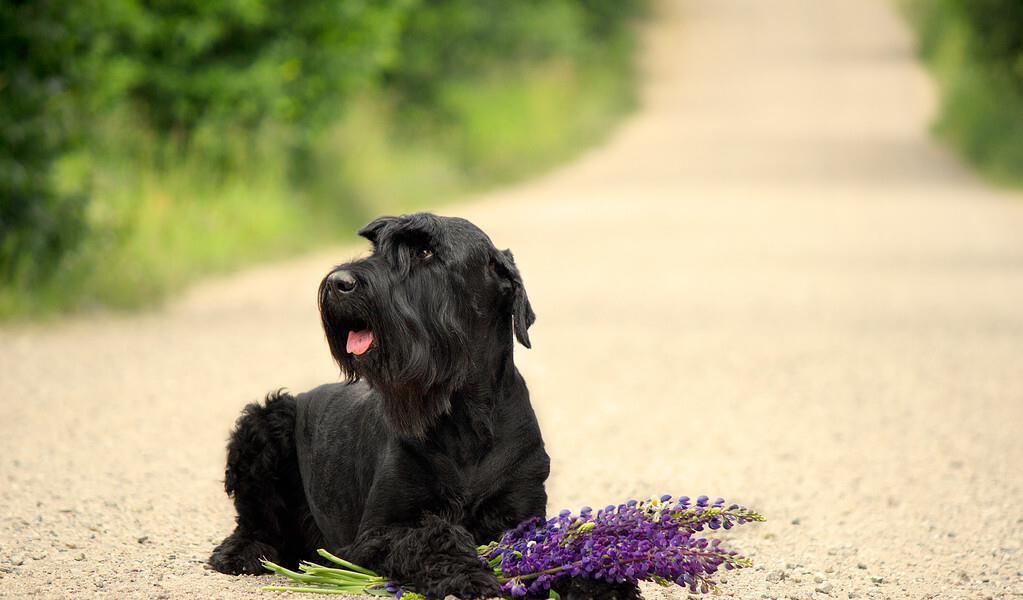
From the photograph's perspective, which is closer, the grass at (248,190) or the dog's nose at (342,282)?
the dog's nose at (342,282)

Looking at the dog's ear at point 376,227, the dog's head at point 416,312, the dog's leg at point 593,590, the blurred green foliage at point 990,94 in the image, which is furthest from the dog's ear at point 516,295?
the blurred green foliage at point 990,94

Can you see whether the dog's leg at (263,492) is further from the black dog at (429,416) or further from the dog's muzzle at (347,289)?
the dog's muzzle at (347,289)

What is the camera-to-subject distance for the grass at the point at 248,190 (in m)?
12.3

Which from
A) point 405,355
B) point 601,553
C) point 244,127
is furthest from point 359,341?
point 244,127

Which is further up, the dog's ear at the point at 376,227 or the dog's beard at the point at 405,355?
the dog's ear at the point at 376,227

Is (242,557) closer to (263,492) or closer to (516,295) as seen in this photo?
(263,492)

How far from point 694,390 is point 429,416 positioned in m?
5.46

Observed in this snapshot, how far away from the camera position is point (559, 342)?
11.4m

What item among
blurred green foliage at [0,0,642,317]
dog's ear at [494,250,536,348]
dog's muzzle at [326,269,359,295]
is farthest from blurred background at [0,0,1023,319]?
dog's muzzle at [326,269,359,295]

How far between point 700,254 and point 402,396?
43.4 feet

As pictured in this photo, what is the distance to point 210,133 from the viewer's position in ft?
52.7

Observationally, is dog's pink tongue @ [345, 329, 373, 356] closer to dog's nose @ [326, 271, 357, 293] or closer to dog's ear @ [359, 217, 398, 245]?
dog's nose @ [326, 271, 357, 293]

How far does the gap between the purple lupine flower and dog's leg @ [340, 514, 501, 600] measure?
9 centimetres

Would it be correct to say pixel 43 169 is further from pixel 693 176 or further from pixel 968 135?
pixel 968 135
